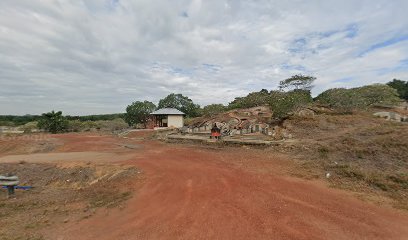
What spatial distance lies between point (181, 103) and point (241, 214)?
1651 inches

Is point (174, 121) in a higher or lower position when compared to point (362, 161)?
higher

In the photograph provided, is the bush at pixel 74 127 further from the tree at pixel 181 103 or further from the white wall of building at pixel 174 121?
the white wall of building at pixel 174 121

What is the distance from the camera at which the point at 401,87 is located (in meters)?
50.7

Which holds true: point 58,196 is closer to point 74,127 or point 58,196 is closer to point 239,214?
point 239,214

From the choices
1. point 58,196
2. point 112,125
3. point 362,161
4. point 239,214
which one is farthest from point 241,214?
point 112,125

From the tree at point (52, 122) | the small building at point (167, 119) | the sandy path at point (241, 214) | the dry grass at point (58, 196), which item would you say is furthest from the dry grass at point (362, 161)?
the tree at point (52, 122)

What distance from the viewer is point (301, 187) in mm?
7340

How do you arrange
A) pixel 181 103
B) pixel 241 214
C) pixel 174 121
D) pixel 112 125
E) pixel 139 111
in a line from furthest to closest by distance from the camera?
pixel 181 103
pixel 112 125
pixel 139 111
pixel 174 121
pixel 241 214

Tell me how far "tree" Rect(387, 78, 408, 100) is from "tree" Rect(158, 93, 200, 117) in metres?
40.5

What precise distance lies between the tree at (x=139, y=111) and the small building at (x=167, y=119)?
15.1 feet

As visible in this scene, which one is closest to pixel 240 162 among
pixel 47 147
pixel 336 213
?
pixel 336 213

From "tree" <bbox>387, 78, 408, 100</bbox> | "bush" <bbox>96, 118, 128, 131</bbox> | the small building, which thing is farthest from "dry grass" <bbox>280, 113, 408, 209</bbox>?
"tree" <bbox>387, 78, 408, 100</bbox>

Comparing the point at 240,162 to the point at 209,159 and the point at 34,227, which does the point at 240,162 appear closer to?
the point at 209,159

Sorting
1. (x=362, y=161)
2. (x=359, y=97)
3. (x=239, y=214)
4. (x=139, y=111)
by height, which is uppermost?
(x=359, y=97)
